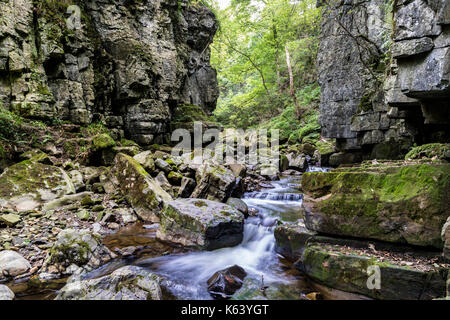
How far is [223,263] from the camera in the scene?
417 centimetres

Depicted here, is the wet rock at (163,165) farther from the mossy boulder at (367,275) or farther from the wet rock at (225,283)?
the mossy boulder at (367,275)

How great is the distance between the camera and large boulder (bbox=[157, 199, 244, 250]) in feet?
15.2

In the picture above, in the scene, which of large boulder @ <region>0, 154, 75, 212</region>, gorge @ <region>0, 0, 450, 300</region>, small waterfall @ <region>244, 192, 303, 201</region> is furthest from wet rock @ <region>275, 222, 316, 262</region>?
large boulder @ <region>0, 154, 75, 212</region>

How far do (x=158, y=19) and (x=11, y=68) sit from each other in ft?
28.5

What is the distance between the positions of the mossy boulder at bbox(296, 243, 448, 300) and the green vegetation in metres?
13.7

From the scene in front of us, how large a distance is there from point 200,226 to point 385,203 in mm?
3232

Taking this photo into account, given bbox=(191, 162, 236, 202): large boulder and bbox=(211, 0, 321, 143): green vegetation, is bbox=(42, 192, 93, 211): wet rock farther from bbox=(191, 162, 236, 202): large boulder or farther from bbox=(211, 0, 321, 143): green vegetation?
bbox=(211, 0, 321, 143): green vegetation

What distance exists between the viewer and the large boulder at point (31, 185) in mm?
5188

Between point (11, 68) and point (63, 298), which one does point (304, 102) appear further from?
point (63, 298)

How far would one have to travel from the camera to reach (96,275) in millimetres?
3422

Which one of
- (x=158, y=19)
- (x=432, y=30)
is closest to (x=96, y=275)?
(x=432, y=30)

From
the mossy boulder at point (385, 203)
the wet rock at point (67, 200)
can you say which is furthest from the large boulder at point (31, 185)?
the mossy boulder at point (385, 203)

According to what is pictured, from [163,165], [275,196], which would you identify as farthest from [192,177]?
[275,196]

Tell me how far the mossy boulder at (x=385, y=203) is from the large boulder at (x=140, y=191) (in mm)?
3889
